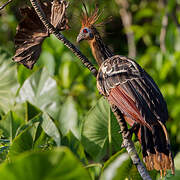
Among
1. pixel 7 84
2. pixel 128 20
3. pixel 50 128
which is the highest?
pixel 7 84

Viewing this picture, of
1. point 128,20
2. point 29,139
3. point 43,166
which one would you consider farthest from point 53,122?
point 128,20

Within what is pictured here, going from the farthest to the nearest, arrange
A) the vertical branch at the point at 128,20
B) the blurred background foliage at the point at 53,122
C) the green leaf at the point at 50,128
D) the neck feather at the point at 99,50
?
the vertical branch at the point at 128,20, the green leaf at the point at 50,128, the neck feather at the point at 99,50, the blurred background foliage at the point at 53,122

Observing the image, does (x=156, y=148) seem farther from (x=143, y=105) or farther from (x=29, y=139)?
(x=29, y=139)

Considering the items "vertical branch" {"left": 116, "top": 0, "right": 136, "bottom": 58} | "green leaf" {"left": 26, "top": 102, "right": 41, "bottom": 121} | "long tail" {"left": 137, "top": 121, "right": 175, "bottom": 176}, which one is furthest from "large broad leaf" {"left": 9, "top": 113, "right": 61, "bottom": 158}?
"vertical branch" {"left": 116, "top": 0, "right": 136, "bottom": 58}

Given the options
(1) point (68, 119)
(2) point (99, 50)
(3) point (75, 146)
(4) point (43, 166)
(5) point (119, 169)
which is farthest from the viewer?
(1) point (68, 119)

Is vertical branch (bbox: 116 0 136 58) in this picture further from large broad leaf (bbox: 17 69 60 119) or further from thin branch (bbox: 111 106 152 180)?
thin branch (bbox: 111 106 152 180)

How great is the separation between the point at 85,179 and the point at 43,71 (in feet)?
2.20

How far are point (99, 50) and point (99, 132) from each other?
24cm

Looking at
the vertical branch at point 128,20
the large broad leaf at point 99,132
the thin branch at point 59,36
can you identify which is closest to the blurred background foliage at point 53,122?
the large broad leaf at point 99,132

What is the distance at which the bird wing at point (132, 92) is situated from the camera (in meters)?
0.66

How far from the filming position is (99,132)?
2.96 feet

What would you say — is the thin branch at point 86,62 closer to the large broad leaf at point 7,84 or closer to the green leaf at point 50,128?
the green leaf at point 50,128

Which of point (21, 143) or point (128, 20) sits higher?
point (21, 143)

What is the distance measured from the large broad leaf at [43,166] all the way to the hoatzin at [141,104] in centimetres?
24
